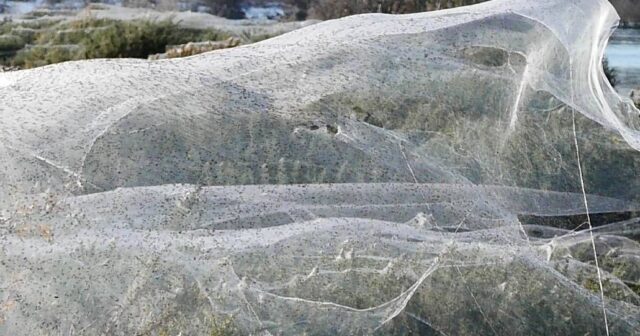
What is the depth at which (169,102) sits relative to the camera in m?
4.80

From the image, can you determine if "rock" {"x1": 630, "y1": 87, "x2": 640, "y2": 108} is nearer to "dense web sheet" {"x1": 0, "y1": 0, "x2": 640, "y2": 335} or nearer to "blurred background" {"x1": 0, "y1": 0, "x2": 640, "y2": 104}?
"blurred background" {"x1": 0, "y1": 0, "x2": 640, "y2": 104}

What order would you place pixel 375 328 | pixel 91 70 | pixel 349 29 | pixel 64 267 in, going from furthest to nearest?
1. pixel 349 29
2. pixel 91 70
3. pixel 375 328
4. pixel 64 267

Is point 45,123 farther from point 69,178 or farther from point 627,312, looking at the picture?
point 627,312

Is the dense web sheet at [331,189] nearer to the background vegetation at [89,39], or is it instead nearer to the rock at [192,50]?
the rock at [192,50]

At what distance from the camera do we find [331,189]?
15.6 ft

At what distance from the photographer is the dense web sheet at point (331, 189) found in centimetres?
416

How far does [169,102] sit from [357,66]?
39.8 inches

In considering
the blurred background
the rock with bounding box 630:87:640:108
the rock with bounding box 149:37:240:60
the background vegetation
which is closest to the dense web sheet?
the rock with bounding box 630:87:640:108

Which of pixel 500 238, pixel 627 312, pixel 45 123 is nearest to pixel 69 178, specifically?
pixel 45 123

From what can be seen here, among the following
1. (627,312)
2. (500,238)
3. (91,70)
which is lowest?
(627,312)

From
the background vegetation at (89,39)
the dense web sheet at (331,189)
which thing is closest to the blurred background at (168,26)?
the background vegetation at (89,39)

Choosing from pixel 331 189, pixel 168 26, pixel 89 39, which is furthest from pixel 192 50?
pixel 331 189

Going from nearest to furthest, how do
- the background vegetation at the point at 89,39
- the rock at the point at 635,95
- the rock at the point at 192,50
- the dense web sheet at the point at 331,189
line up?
the dense web sheet at the point at 331,189
the rock at the point at 635,95
the rock at the point at 192,50
the background vegetation at the point at 89,39

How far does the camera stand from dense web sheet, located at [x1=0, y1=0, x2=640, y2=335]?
4164 millimetres
